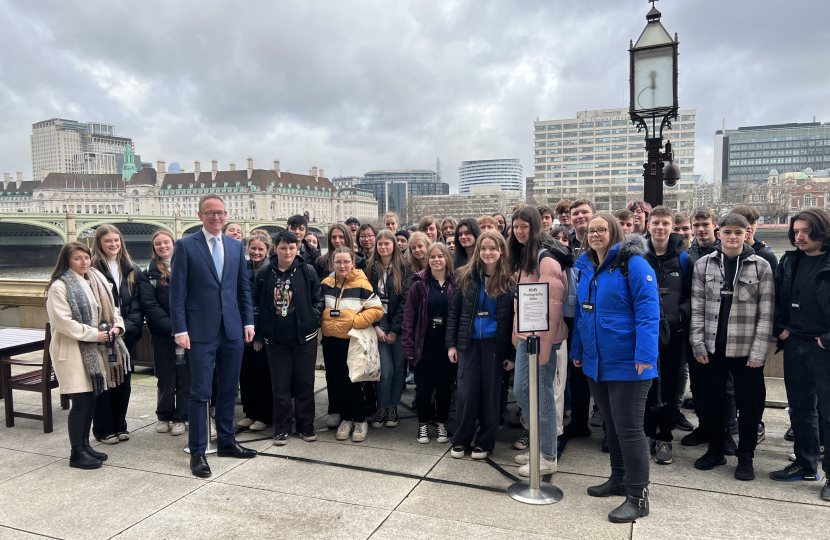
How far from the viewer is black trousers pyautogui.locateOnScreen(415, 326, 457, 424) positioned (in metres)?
4.97

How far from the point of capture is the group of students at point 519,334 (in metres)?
3.61

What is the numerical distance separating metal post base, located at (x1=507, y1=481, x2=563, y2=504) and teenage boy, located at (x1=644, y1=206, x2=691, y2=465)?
3.76ft

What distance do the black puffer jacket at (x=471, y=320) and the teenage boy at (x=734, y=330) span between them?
4.79 ft

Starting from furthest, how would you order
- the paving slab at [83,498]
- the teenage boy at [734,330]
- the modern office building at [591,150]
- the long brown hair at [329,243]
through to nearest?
the modern office building at [591,150] → the long brown hair at [329,243] → the teenage boy at [734,330] → the paving slab at [83,498]

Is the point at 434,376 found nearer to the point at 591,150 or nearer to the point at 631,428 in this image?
the point at 631,428

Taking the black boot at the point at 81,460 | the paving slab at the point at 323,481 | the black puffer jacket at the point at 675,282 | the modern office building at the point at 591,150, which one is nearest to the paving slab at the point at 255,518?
the paving slab at the point at 323,481

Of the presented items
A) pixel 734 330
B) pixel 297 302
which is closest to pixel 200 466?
pixel 297 302

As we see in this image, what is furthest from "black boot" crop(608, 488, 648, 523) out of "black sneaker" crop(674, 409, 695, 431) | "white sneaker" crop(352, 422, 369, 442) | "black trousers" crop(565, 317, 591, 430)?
"white sneaker" crop(352, 422, 369, 442)

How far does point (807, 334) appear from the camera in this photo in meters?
3.84

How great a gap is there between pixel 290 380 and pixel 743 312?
154 inches

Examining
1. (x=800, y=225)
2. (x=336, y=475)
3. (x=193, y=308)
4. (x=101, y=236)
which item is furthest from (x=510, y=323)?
(x=101, y=236)

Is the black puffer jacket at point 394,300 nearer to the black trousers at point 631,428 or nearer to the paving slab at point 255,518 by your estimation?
the paving slab at point 255,518

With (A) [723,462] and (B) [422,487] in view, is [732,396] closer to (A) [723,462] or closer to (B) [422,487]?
(A) [723,462]

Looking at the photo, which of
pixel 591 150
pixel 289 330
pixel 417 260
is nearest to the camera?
pixel 289 330
